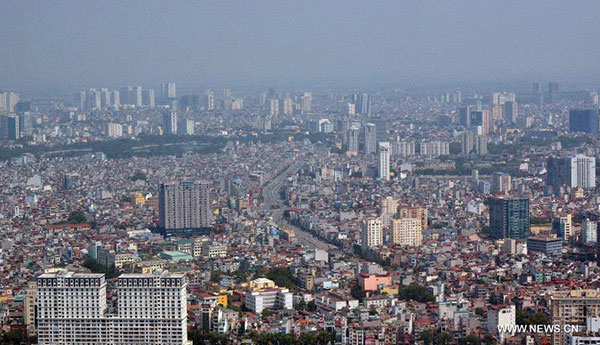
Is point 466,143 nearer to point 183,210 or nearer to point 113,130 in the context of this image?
point 113,130

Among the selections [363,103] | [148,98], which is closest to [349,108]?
[363,103]

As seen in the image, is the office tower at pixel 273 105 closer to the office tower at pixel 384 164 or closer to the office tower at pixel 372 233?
the office tower at pixel 384 164

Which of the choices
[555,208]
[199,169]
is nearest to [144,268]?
[555,208]

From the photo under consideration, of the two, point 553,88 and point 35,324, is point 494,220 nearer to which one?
point 35,324

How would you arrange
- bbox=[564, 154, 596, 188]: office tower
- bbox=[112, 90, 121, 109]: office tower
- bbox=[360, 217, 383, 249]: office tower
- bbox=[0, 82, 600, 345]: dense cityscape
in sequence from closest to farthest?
bbox=[0, 82, 600, 345]: dense cityscape
bbox=[360, 217, 383, 249]: office tower
bbox=[564, 154, 596, 188]: office tower
bbox=[112, 90, 121, 109]: office tower

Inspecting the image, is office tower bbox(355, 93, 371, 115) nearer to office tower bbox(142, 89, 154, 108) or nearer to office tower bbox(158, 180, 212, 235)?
office tower bbox(142, 89, 154, 108)

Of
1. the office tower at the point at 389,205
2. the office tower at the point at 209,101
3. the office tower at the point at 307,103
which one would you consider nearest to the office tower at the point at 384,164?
the office tower at the point at 389,205

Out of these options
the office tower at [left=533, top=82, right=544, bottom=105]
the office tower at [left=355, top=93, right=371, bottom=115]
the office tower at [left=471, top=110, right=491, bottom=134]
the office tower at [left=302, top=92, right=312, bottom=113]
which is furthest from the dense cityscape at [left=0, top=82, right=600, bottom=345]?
the office tower at [left=355, top=93, right=371, bottom=115]
